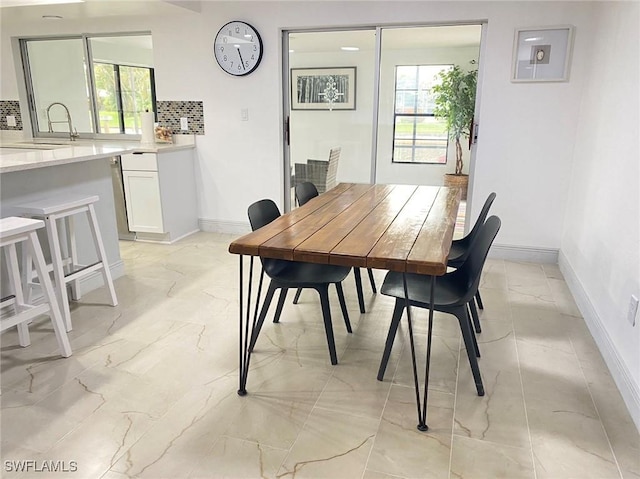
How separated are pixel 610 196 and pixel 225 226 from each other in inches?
136

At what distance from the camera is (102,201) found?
3.29 m

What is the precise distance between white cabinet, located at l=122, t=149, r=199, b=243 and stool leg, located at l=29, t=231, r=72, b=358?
2.04 m

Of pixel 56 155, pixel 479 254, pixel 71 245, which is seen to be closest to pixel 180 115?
pixel 56 155

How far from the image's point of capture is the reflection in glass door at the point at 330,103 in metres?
4.18

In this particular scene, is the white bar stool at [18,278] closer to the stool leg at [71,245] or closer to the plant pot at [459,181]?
the stool leg at [71,245]

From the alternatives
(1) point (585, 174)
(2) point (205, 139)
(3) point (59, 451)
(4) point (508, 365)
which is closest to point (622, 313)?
(4) point (508, 365)

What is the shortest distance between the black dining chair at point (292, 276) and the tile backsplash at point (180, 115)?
8.02 feet

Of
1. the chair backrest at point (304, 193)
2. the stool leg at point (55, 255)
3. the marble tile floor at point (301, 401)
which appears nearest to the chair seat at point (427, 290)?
the marble tile floor at point (301, 401)

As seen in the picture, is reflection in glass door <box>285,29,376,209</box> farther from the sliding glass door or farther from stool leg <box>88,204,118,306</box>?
stool leg <box>88,204,118,306</box>

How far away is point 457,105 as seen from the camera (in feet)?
13.4

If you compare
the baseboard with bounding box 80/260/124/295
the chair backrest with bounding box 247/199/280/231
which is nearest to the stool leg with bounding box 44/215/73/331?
the baseboard with bounding box 80/260/124/295

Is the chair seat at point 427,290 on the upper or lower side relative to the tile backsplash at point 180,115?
lower

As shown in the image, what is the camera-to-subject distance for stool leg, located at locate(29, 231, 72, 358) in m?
2.23

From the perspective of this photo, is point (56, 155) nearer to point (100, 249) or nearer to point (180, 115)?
point (100, 249)
